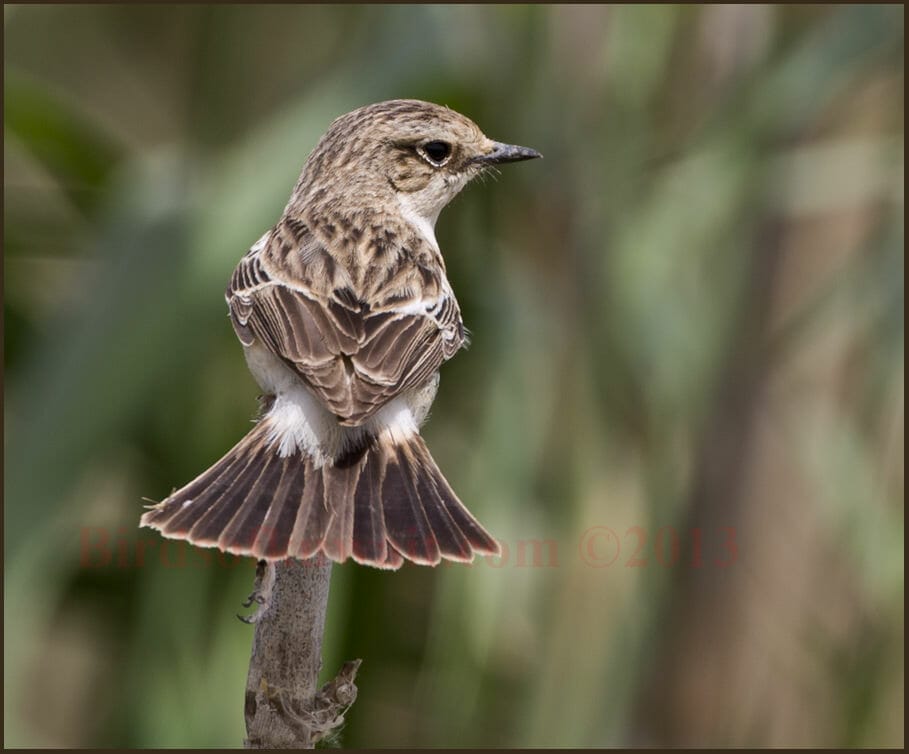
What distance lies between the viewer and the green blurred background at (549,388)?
437cm

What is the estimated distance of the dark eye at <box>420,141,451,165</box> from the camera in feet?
12.9

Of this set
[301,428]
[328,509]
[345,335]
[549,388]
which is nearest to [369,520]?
[328,509]

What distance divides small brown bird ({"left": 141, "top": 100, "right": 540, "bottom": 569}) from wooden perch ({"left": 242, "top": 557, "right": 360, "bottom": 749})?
13cm

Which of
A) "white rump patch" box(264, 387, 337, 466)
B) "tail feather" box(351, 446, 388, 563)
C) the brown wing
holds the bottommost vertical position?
"tail feather" box(351, 446, 388, 563)

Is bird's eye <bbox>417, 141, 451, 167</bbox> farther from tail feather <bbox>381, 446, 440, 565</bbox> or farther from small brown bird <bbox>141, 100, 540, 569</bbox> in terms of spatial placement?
tail feather <bbox>381, 446, 440, 565</bbox>

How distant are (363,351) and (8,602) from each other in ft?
5.61

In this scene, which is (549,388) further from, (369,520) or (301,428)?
(369,520)

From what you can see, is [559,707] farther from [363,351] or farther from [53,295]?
[53,295]

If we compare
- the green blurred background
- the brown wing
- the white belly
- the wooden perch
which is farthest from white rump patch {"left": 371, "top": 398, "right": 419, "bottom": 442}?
the green blurred background

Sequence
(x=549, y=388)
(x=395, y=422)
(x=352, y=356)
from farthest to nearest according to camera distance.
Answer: (x=549, y=388) → (x=395, y=422) → (x=352, y=356)

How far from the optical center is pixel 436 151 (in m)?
3.95

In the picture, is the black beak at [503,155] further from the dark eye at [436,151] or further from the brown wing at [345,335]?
the brown wing at [345,335]

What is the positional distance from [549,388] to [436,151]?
47.4 inches

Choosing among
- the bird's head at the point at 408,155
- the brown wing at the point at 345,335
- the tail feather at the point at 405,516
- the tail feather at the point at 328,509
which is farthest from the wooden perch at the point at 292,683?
the bird's head at the point at 408,155
